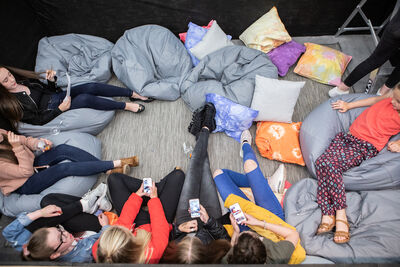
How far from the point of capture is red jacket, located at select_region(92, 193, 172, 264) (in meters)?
1.59

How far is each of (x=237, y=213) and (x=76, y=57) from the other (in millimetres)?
2181

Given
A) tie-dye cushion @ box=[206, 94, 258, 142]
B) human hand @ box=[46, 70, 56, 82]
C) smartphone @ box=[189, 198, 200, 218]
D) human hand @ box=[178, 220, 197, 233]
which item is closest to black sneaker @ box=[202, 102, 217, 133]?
tie-dye cushion @ box=[206, 94, 258, 142]

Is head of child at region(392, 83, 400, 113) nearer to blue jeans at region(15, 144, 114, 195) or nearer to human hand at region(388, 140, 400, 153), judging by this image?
human hand at region(388, 140, 400, 153)

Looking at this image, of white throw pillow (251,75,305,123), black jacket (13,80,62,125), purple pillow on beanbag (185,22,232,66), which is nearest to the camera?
black jacket (13,80,62,125)

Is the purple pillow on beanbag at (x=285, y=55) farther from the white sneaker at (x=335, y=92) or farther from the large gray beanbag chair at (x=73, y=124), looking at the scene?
the large gray beanbag chair at (x=73, y=124)

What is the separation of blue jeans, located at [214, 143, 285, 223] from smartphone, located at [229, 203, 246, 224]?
0.19m

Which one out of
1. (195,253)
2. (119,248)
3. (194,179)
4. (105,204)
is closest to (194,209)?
(194,179)

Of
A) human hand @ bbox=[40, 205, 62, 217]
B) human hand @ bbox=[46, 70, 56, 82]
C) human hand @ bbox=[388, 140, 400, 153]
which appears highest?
human hand @ bbox=[46, 70, 56, 82]

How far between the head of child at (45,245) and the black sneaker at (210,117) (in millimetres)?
1334

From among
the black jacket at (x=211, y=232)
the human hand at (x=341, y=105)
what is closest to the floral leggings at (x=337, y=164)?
the human hand at (x=341, y=105)

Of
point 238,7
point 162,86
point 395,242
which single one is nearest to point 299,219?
point 395,242

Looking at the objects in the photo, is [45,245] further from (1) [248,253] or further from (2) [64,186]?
(1) [248,253]

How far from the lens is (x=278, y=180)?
2.07 m

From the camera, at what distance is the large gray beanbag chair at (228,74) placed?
243 cm
